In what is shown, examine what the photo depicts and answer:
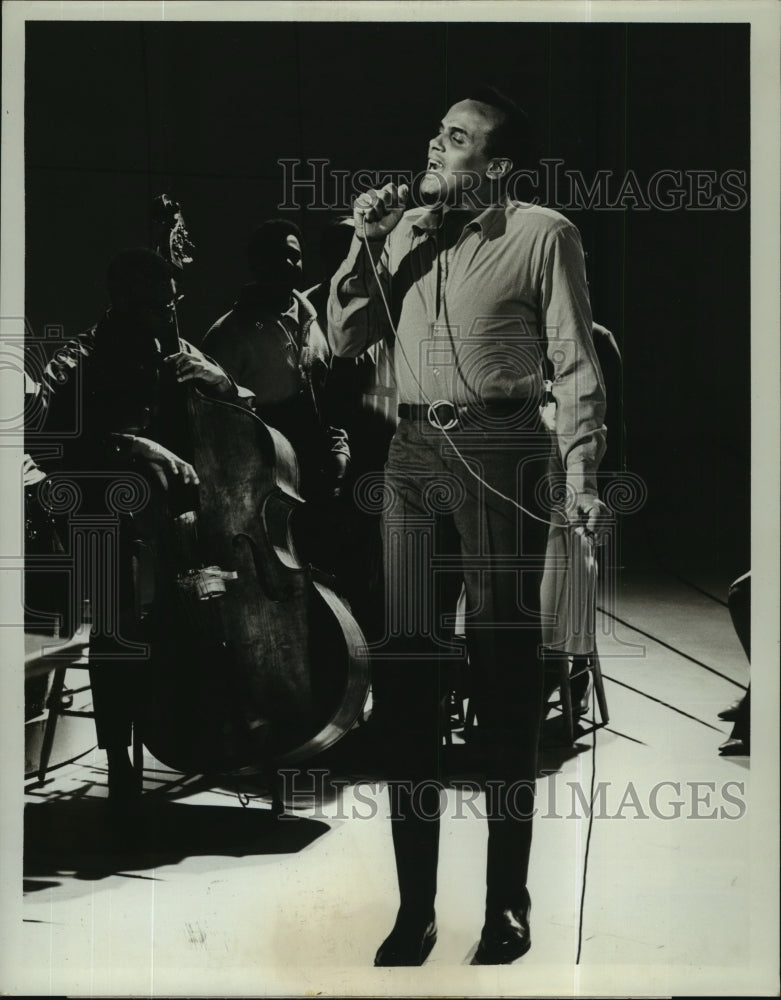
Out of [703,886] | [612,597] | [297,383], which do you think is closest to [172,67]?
[297,383]

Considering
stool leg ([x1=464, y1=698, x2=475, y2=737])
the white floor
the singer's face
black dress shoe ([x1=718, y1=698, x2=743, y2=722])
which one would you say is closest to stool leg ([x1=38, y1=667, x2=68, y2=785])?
the white floor

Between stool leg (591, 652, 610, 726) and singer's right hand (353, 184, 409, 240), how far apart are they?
120cm

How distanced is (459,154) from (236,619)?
4.22ft

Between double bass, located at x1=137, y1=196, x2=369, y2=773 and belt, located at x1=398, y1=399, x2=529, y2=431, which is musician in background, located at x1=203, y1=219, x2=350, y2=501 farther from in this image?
belt, located at x1=398, y1=399, x2=529, y2=431

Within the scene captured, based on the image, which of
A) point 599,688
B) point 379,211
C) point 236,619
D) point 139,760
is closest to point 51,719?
point 139,760

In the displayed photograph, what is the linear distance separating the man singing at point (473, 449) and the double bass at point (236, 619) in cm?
17

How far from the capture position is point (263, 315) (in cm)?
237

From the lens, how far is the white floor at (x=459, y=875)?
7.75 feet

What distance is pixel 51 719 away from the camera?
2.39 m

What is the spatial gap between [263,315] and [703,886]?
185cm

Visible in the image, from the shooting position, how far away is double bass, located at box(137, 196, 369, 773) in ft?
7.40

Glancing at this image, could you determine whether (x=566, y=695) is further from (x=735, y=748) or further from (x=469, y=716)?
(x=735, y=748)

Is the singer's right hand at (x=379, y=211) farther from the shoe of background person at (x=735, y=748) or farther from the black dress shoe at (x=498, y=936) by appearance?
the black dress shoe at (x=498, y=936)

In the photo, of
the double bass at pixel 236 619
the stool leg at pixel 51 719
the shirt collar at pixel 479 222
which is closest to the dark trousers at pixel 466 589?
the double bass at pixel 236 619
